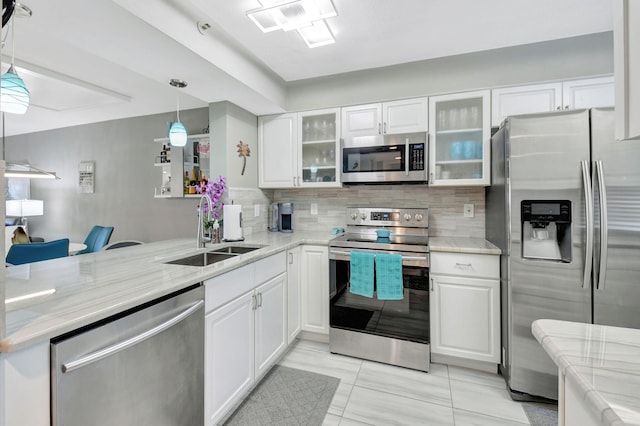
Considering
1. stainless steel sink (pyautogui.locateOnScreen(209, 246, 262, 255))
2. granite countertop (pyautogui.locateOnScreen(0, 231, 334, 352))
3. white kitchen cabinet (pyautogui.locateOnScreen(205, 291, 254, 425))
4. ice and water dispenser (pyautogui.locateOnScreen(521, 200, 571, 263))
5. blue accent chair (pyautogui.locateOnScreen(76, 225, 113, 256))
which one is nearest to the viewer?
granite countertop (pyautogui.locateOnScreen(0, 231, 334, 352))

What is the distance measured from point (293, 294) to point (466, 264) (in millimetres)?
1380

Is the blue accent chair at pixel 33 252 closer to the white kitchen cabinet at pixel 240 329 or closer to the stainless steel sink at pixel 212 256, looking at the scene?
the stainless steel sink at pixel 212 256

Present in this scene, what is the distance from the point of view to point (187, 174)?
3.41 metres

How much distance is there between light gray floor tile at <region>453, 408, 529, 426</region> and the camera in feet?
5.41

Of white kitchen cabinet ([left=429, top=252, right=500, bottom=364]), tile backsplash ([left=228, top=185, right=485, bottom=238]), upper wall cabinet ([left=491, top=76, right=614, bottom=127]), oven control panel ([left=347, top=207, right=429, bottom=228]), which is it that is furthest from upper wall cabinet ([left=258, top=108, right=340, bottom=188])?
upper wall cabinet ([left=491, top=76, right=614, bottom=127])

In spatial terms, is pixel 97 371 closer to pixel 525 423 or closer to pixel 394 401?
pixel 394 401

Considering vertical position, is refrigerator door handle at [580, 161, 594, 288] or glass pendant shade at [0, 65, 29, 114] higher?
glass pendant shade at [0, 65, 29, 114]

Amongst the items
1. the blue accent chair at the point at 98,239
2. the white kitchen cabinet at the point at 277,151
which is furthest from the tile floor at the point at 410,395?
the blue accent chair at the point at 98,239

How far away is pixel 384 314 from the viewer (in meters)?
2.25

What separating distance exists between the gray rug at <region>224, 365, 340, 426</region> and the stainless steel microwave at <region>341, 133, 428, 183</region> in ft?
5.42

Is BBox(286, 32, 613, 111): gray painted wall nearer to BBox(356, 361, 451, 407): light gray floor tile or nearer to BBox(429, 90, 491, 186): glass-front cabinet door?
BBox(429, 90, 491, 186): glass-front cabinet door

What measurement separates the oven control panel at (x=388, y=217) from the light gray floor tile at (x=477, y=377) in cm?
117

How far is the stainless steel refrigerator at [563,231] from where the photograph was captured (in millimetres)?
1651

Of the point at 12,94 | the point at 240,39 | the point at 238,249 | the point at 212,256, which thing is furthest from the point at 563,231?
the point at 12,94
